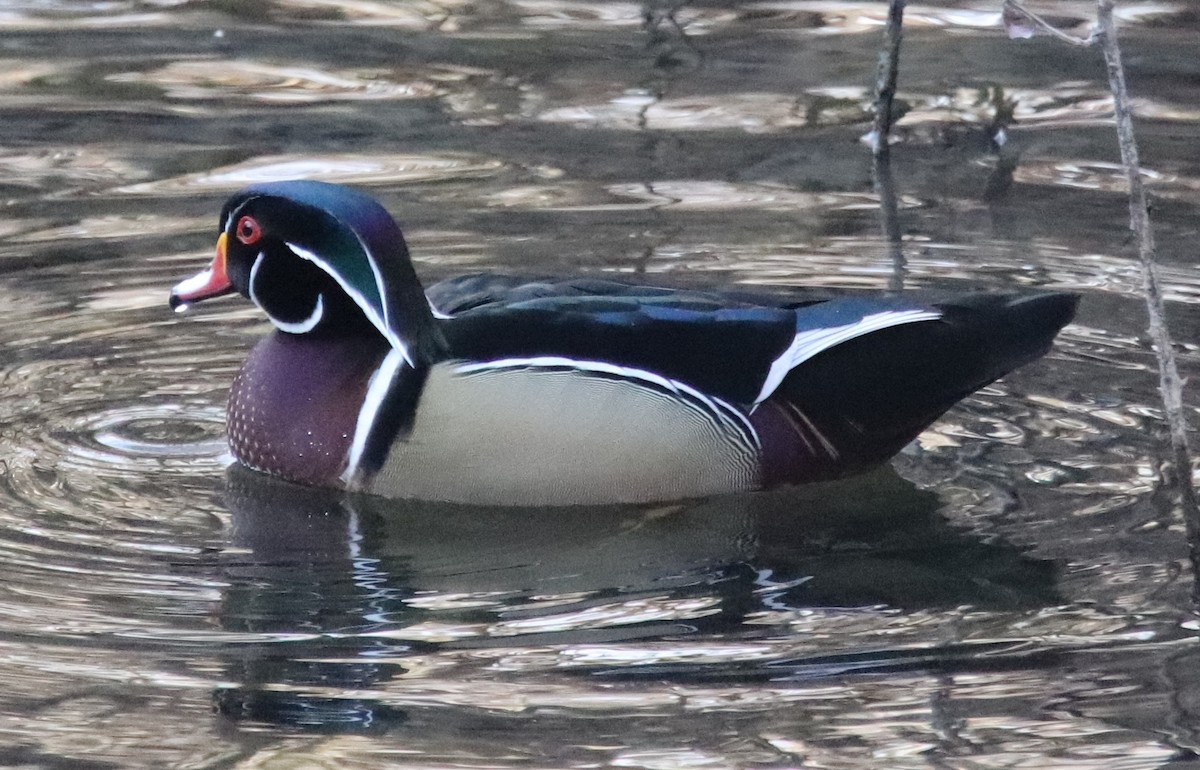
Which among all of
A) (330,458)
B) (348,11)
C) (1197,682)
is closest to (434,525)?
(330,458)

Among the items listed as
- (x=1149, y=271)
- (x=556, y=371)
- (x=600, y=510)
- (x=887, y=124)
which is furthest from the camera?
(x=887, y=124)

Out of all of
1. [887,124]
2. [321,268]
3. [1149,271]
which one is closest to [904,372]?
[1149,271]

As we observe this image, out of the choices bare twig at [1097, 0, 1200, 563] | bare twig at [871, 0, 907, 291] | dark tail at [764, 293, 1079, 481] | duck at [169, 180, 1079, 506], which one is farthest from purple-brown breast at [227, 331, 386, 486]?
A: bare twig at [871, 0, 907, 291]

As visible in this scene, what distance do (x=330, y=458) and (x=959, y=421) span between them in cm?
183

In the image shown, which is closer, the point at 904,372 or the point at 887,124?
the point at 904,372

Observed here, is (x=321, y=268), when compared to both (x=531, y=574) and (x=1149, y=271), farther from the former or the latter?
(x=1149, y=271)

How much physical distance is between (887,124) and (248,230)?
408 cm

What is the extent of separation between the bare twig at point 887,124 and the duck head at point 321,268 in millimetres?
2868

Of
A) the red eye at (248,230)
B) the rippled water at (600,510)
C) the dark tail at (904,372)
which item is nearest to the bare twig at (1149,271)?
the rippled water at (600,510)

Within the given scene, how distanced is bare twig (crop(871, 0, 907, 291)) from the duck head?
2.87m

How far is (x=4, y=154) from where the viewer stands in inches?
338

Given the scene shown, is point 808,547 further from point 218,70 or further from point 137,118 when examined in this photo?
point 218,70

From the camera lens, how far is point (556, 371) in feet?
16.3

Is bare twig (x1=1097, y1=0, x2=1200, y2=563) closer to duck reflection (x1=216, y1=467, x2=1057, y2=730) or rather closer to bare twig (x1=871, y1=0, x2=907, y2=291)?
duck reflection (x1=216, y1=467, x2=1057, y2=730)
